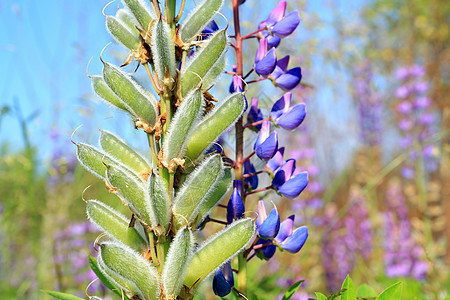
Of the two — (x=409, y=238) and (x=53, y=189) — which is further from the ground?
(x=53, y=189)

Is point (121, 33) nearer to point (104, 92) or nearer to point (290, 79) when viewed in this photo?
point (104, 92)

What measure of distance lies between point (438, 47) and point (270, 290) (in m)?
6.83

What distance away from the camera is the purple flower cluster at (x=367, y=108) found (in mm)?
3797

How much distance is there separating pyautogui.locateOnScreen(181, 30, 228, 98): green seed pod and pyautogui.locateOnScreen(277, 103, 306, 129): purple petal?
0.30 meters

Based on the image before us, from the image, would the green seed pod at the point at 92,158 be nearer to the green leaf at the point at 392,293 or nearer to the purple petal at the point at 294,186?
the purple petal at the point at 294,186

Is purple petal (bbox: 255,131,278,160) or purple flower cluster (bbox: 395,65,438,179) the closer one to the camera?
purple petal (bbox: 255,131,278,160)

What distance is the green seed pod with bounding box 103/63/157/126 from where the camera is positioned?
0.71 metres

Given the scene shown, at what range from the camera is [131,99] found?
0.72 meters

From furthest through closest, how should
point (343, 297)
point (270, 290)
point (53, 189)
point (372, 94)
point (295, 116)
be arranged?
1. point (372, 94)
2. point (53, 189)
3. point (270, 290)
4. point (295, 116)
5. point (343, 297)

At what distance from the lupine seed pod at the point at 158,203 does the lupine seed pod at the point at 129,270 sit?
0.05m

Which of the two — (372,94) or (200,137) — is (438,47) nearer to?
(372,94)

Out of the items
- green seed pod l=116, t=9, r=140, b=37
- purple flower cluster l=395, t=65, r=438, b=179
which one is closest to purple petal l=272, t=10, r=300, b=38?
green seed pod l=116, t=9, r=140, b=37

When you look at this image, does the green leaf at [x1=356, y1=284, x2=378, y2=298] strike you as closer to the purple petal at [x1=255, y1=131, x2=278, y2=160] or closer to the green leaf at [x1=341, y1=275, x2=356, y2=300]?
the green leaf at [x1=341, y1=275, x2=356, y2=300]

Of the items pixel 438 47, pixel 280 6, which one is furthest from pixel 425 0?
pixel 280 6
